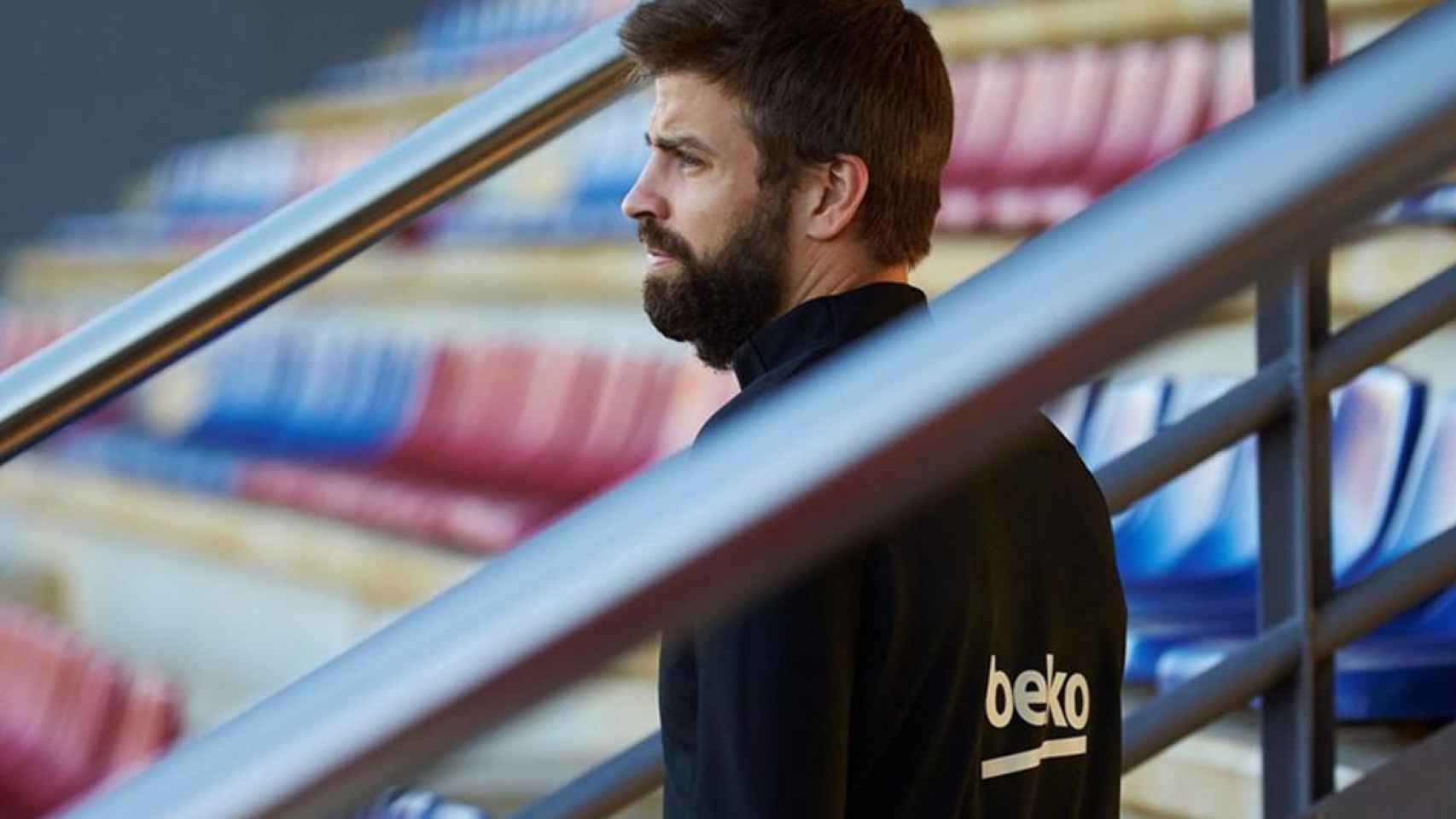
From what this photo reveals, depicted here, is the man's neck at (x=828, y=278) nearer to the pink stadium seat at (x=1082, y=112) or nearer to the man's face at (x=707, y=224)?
the man's face at (x=707, y=224)

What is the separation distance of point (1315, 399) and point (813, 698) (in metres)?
0.30

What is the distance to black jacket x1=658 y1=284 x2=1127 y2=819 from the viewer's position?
43 cm

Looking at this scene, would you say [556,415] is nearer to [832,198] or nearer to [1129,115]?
[1129,115]

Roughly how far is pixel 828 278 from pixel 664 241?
5 centimetres

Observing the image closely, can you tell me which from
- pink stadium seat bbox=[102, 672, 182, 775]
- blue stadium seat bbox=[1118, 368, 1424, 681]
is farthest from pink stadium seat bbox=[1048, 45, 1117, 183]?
pink stadium seat bbox=[102, 672, 182, 775]

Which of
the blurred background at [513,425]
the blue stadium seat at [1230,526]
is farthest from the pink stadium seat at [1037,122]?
the blue stadium seat at [1230,526]

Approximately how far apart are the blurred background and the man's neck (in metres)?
0.14

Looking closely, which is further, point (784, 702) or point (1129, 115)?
point (1129, 115)

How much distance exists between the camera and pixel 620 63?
2.55 ft

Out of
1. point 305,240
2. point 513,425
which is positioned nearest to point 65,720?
point 513,425

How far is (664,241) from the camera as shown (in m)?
0.54

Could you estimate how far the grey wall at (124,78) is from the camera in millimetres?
5066

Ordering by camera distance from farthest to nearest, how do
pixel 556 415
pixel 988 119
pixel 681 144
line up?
pixel 556 415
pixel 988 119
pixel 681 144

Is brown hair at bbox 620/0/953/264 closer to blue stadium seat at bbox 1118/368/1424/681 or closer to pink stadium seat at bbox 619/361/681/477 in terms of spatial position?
blue stadium seat at bbox 1118/368/1424/681
